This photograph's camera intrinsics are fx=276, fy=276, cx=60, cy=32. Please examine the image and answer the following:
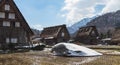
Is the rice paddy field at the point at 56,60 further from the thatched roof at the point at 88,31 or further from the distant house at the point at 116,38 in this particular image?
the thatched roof at the point at 88,31

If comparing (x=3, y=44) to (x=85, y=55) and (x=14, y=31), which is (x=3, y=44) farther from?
(x=85, y=55)

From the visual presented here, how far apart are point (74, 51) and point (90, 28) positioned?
87.3m

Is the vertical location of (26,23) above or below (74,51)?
above

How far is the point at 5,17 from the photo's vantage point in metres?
62.6

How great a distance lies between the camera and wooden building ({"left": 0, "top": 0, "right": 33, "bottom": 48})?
62222 millimetres

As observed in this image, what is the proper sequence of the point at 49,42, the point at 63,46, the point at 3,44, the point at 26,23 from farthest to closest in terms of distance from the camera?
the point at 49,42, the point at 26,23, the point at 3,44, the point at 63,46

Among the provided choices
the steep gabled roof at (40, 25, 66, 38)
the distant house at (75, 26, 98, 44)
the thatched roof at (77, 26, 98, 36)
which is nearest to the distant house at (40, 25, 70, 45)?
the steep gabled roof at (40, 25, 66, 38)

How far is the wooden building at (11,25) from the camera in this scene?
62222 millimetres

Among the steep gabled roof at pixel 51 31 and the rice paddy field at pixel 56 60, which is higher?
the steep gabled roof at pixel 51 31

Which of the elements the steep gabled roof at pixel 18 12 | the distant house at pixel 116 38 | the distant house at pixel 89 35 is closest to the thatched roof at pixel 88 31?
the distant house at pixel 89 35

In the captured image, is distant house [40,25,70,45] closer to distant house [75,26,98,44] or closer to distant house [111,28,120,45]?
distant house [75,26,98,44]

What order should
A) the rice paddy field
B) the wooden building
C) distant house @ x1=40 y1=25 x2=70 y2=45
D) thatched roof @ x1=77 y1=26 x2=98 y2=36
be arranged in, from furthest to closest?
thatched roof @ x1=77 y1=26 x2=98 y2=36, distant house @ x1=40 y1=25 x2=70 y2=45, the wooden building, the rice paddy field

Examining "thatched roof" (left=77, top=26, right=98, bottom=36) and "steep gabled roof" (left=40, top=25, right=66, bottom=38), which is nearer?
"steep gabled roof" (left=40, top=25, right=66, bottom=38)

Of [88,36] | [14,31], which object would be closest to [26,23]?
[14,31]
